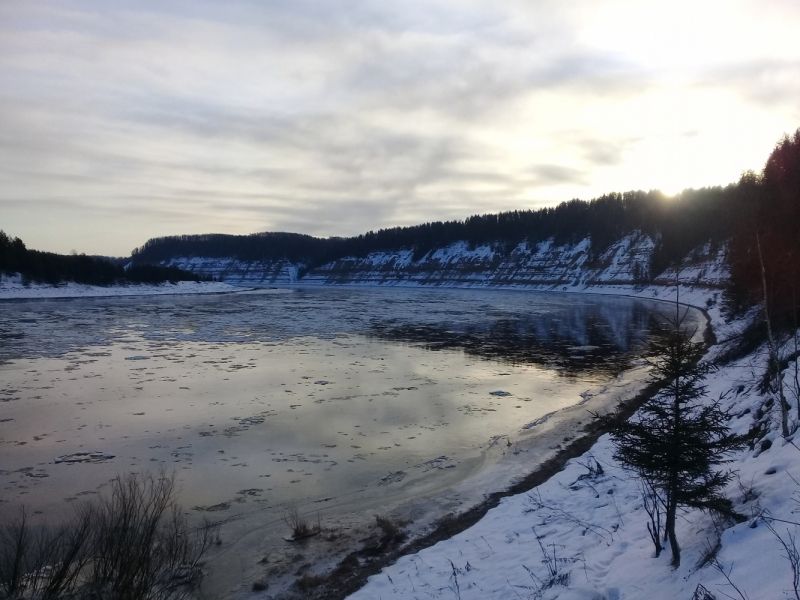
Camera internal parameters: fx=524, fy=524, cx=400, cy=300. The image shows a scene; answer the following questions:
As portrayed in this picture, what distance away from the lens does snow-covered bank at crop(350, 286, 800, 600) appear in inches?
199

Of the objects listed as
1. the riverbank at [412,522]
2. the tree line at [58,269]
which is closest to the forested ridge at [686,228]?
the riverbank at [412,522]

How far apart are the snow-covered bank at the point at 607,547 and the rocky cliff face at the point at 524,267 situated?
54.8 metres

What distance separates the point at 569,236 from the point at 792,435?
125320mm

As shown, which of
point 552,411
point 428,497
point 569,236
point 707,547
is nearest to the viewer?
point 707,547

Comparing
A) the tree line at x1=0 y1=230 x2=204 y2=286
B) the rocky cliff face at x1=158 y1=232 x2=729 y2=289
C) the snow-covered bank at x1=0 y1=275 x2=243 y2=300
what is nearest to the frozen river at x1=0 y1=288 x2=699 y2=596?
the rocky cliff face at x1=158 y1=232 x2=729 y2=289

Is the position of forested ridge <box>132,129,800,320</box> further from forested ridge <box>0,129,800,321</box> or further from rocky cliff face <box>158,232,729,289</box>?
rocky cliff face <box>158,232,729,289</box>

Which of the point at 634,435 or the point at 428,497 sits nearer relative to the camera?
the point at 634,435

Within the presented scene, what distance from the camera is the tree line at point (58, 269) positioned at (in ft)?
246

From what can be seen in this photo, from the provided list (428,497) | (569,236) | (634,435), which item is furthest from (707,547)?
(569,236)

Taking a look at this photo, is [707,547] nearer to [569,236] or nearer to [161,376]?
[161,376]

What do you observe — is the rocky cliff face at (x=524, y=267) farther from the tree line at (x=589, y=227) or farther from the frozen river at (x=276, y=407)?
the frozen river at (x=276, y=407)

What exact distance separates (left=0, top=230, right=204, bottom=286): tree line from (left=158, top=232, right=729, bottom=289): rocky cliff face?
6829 cm

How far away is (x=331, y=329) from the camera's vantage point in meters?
37.6

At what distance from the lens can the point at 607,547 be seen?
23.1ft
